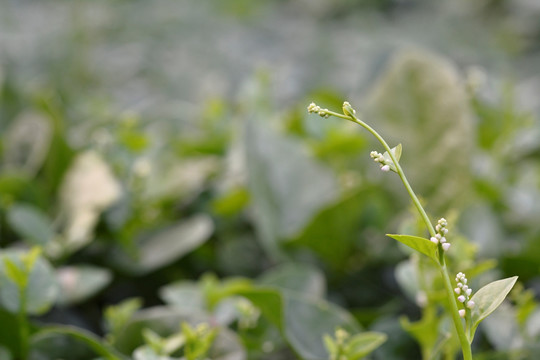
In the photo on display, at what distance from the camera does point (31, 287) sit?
50 centimetres

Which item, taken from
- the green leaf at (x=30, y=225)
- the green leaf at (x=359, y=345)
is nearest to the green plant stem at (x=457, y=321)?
the green leaf at (x=359, y=345)

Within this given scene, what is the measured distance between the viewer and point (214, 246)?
2.59ft

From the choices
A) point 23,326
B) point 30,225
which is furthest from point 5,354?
point 30,225

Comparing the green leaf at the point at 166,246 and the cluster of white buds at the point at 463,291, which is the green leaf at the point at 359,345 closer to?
the cluster of white buds at the point at 463,291

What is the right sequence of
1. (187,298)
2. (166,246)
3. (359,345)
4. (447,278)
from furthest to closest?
(166,246), (187,298), (359,345), (447,278)

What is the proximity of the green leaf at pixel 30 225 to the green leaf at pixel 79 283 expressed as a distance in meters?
0.04

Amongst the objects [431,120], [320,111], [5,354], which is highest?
[320,111]

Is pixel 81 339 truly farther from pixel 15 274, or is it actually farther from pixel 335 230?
pixel 335 230

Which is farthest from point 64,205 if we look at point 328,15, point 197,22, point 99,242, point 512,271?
point 328,15

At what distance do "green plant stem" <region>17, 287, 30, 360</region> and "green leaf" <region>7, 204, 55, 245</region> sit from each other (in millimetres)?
121

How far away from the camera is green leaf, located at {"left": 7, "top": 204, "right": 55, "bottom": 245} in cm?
64

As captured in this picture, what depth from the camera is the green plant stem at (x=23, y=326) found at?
1.62ft

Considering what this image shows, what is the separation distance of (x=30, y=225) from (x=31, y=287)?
16 centimetres

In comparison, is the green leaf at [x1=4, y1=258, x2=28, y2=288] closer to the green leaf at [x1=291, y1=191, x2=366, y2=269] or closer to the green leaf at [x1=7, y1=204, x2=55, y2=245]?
the green leaf at [x1=7, y1=204, x2=55, y2=245]
